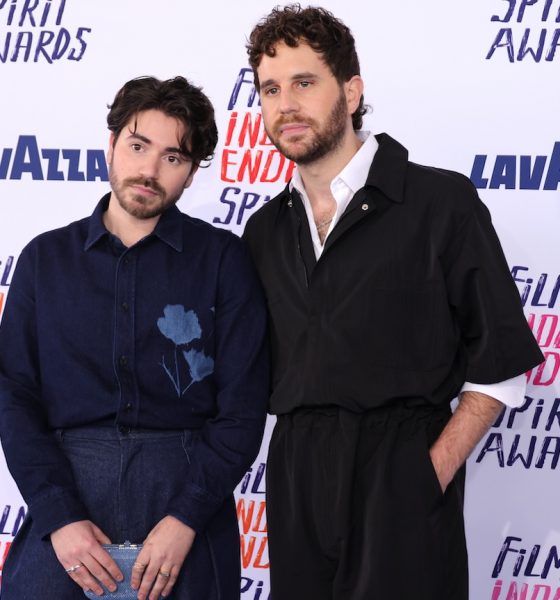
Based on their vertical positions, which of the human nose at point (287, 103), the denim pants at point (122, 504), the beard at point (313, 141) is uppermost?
the human nose at point (287, 103)

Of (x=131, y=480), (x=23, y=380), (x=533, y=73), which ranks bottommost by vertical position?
(x=131, y=480)

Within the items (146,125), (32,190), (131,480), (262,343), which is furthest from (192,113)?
(32,190)

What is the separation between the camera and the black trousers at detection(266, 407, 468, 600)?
198 cm

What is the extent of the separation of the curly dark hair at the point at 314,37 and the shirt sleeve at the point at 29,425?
0.79 metres

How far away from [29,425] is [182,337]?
0.38 meters

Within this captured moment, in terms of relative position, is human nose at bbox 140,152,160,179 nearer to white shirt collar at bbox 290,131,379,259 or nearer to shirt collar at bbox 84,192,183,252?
Answer: shirt collar at bbox 84,192,183,252

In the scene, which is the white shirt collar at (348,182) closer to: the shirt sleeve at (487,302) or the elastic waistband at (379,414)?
the shirt sleeve at (487,302)

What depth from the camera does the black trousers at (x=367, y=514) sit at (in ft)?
6.51

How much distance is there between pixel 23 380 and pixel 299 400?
2.02ft

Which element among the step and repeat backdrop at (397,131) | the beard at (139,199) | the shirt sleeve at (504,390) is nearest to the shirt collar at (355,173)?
the beard at (139,199)

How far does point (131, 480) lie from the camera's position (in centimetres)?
199

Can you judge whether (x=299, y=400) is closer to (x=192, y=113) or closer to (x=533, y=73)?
(x=192, y=113)

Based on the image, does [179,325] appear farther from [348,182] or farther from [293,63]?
[293,63]

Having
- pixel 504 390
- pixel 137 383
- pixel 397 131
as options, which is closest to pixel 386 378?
pixel 504 390
